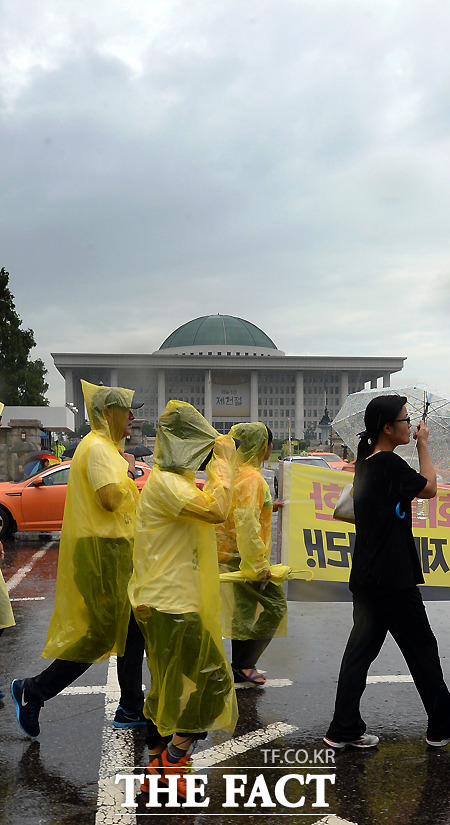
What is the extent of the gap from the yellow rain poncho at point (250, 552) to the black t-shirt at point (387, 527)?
2.96 feet

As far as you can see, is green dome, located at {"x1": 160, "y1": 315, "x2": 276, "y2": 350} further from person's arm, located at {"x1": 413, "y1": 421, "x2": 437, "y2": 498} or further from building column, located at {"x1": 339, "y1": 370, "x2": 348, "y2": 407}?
person's arm, located at {"x1": 413, "y1": 421, "x2": 437, "y2": 498}

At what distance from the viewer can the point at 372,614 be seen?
148 inches

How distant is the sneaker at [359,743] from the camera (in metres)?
3.72

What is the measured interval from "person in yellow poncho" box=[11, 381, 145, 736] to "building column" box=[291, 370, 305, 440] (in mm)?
113989

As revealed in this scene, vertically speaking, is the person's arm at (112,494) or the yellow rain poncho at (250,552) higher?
the person's arm at (112,494)

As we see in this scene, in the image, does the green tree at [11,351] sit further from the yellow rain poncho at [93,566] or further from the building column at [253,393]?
the building column at [253,393]

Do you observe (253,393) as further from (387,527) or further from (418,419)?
(387,527)

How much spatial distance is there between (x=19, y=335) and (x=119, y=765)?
38679mm

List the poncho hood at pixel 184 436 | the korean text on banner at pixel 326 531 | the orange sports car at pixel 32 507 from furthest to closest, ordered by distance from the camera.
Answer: the orange sports car at pixel 32 507 < the korean text on banner at pixel 326 531 < the poncho hood at pixel 184 436

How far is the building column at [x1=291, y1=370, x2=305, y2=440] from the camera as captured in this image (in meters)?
118

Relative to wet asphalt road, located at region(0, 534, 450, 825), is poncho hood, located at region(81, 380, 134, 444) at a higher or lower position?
higher

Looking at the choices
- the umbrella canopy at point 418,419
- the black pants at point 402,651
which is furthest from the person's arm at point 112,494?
the umbrella canopy at point 418,419

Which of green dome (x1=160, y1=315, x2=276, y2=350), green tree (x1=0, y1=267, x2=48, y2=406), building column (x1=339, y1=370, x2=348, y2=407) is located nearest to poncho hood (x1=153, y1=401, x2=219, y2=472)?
green tree (x1=0, y1=267, x2=48, y2=406)

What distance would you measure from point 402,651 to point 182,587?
48.8 inches
